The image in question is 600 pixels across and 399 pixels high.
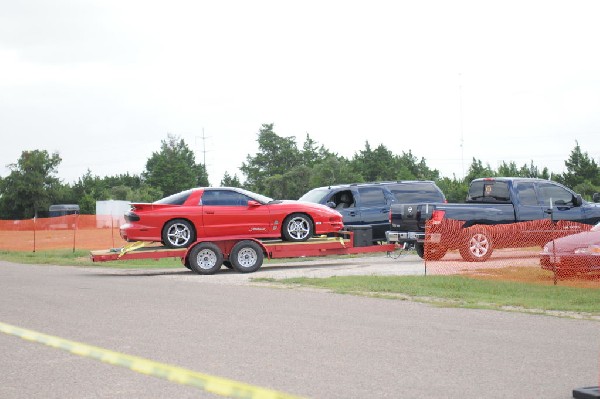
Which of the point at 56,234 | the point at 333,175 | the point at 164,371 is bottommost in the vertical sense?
the point at 164,371

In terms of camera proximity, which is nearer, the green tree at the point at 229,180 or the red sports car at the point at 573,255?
the red sports car at the point at 573,255

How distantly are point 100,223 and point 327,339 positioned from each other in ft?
143

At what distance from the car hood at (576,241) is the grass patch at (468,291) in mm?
1062

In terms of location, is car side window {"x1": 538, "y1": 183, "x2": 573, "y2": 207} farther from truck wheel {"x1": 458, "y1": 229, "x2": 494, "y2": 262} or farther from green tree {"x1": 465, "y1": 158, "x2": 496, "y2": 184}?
green tree {"x1": 465, "y1": 158, "x2": 496, "y2": 184}

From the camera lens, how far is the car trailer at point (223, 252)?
2030 centimetres

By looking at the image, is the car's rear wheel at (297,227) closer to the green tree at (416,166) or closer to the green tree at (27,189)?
the green tree at (416,166)

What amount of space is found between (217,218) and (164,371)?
13.4 m

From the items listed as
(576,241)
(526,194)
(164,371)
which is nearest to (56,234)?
(526,194)

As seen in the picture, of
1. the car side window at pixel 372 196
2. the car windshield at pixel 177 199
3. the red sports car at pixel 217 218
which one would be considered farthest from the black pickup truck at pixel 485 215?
the car windshield at pixel 177 199

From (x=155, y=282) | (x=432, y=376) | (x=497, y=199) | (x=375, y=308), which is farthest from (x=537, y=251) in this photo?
(x=432, y=376)

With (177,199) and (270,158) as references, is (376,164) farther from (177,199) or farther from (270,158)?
(177,199)

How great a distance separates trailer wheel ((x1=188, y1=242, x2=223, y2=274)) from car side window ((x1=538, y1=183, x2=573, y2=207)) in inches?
342

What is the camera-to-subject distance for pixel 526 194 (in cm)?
2205

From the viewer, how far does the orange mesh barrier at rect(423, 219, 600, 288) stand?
14.8 m
